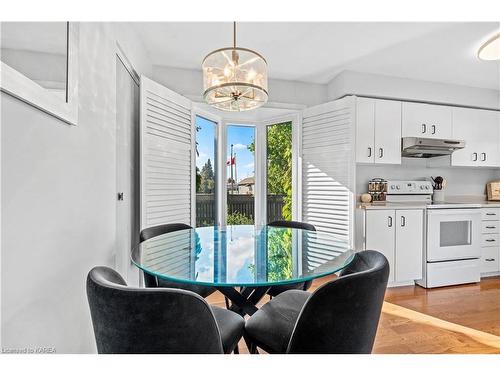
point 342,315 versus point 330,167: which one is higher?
point 330,167

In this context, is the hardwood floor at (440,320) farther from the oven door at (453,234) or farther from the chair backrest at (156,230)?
the chair backrest at (156,230)

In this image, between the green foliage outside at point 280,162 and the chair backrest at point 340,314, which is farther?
the green foliage outside at point 280,162

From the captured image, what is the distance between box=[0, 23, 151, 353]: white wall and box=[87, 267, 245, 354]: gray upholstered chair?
0.27 meters

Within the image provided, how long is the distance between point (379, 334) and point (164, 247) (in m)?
1.75

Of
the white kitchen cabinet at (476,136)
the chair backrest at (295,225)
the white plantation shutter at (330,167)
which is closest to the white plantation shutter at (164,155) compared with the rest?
the chair backrest at (295,225)

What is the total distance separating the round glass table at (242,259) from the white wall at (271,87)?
72.5 inches

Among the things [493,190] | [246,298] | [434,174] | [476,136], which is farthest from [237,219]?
[493,190]

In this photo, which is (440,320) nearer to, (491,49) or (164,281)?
(164,281)

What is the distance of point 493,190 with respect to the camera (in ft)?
12.8

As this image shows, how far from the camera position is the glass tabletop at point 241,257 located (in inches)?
43.2

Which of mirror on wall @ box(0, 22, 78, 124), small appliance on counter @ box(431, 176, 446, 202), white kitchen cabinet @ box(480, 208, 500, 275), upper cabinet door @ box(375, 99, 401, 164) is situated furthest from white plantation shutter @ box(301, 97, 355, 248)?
mirror on wall @ box(0, 22, 78, 124)

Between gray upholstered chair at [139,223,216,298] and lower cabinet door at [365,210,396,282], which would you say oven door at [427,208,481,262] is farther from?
gray upholstered chair at [139,223,216,298]

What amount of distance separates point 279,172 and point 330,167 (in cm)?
79
